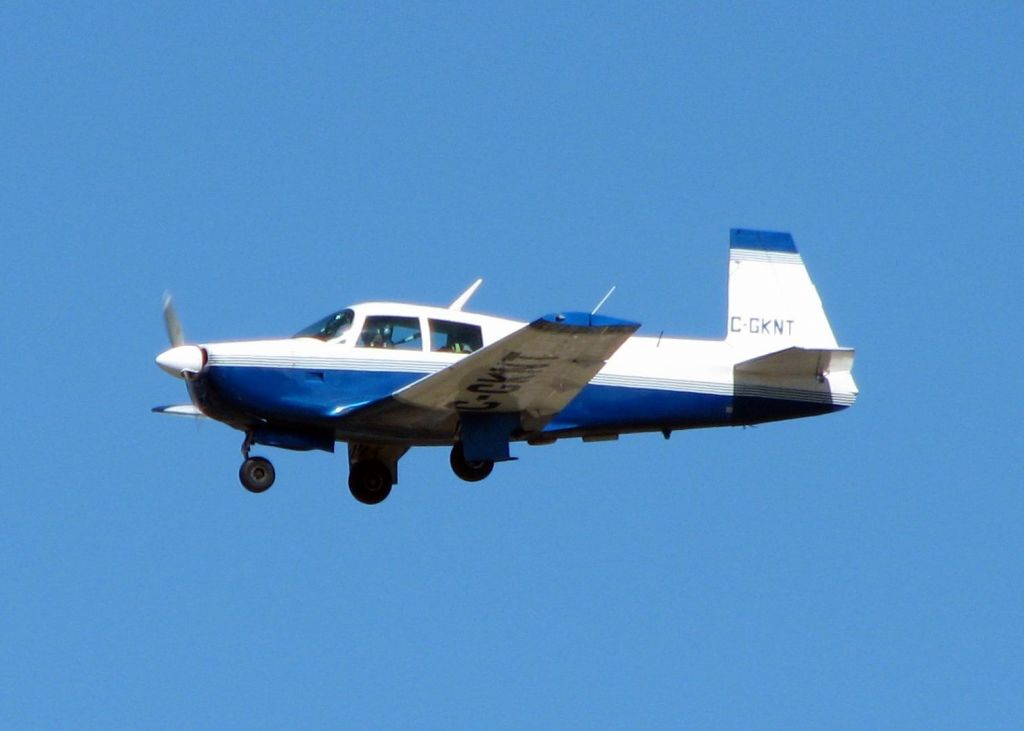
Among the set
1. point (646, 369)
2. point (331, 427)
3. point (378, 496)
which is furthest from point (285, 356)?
point (646, 369)

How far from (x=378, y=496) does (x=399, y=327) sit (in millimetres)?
2275

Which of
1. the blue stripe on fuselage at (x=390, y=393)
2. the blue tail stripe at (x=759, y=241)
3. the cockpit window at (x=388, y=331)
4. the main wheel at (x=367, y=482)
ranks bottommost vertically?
the main wheel at (x=367, y=482)

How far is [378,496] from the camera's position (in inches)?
920

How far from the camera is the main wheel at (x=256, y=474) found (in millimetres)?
21594

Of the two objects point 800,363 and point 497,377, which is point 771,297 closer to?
point 800,363

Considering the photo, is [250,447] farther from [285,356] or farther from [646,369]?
[646,369]

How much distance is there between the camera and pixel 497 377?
843 inches

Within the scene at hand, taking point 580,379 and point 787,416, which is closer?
point 580,379

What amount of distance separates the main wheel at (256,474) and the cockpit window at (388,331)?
1.53 meters

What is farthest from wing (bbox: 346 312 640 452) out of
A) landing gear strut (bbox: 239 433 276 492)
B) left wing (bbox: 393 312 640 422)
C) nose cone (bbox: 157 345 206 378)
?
nose cone (bbox: 157 345 206 378)

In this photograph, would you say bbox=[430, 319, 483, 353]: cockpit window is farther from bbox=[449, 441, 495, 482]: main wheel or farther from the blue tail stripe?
the blue tail stripe

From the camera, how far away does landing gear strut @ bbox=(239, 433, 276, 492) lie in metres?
21.6

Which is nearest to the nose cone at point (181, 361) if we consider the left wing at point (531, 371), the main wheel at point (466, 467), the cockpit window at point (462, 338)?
the left wing at point (531, 371)

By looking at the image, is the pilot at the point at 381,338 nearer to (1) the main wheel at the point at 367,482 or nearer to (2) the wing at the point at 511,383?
(2) the wing at the point at 511,383
